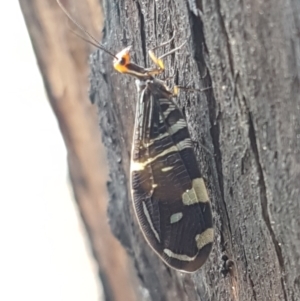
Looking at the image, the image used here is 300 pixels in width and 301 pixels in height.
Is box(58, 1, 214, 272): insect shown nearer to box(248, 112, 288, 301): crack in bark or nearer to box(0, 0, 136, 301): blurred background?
box(248, 112, 288, 301): crack in bark

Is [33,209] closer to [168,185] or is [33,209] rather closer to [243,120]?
[168,185]

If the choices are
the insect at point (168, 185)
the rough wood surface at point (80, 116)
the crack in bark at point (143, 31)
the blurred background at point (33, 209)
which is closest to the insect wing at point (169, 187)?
the insect at point (168, 185)

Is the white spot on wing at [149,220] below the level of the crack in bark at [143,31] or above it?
below

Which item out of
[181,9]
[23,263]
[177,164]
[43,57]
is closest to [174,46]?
[181,9]

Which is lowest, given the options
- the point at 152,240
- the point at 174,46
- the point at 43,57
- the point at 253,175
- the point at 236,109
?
the point at 152,240

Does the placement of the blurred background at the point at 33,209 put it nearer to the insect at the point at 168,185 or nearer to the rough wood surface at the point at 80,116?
the rough wood surface at the point at 80,116

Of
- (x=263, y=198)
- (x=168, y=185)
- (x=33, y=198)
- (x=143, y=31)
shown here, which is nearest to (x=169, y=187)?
(x=168, y=185)

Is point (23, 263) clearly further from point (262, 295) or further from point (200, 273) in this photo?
point (262, 295)
